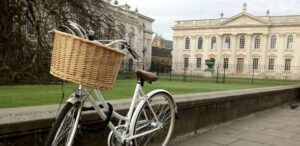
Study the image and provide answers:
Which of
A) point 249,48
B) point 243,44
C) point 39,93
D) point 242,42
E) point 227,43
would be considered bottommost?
point 39,93

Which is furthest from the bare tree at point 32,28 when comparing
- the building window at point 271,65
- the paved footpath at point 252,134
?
the building window at point 271,65

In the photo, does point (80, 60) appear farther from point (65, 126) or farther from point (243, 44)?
point (243, 44)

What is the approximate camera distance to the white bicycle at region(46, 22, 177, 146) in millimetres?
2381

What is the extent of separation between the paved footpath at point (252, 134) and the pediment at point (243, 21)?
60.1 m

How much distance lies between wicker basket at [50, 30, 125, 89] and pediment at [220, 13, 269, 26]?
6520 centimetres

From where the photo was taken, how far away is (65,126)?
243cm

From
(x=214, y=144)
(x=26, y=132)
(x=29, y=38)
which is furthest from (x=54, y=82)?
(x=26, y=132)

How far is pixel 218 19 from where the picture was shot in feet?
227

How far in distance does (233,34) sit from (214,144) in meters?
64.8

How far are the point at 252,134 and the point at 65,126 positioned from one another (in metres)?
3.91

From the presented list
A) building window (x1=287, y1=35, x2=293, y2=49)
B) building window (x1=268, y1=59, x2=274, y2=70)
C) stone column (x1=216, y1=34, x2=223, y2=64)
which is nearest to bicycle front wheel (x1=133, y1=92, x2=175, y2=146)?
building window (x1=287, y1=35, x2=293, y2=49)

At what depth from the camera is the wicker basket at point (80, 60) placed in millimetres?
2283

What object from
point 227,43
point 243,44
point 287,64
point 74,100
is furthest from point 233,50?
point 74,100

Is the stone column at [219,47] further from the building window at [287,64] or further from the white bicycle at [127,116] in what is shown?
the white bicycle at [127,116]
